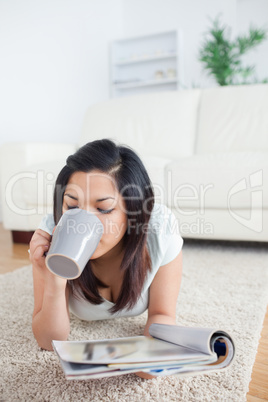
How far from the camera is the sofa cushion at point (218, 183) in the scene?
5.46 feet

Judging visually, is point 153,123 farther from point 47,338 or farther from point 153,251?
point 47,338

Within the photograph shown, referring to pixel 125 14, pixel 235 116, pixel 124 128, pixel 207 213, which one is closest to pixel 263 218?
pixel 207 213

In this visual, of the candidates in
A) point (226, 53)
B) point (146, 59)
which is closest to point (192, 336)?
point (226, 53)

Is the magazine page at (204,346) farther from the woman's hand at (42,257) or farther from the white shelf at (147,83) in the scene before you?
the white shelf at (147,83)

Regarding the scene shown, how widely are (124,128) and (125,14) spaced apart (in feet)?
10.0

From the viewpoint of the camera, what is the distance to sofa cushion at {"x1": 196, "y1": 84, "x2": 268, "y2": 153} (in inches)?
87.5

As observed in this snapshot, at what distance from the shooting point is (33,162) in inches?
83.0

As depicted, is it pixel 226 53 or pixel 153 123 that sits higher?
pixel 226 53

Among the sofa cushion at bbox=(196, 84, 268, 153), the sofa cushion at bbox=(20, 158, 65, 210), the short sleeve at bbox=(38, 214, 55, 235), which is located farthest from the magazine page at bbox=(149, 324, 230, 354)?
the sofa cushion at bbox=(196, 84, 268, 153)

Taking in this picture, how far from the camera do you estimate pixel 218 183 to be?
67.3 inches

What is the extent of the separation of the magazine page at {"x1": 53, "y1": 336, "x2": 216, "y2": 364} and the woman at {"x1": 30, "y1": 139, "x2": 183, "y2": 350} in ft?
0.43

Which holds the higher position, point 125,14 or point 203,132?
point 125,14

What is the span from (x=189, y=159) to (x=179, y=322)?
1.08 m

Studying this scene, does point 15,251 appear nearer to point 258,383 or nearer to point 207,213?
point 207,213
